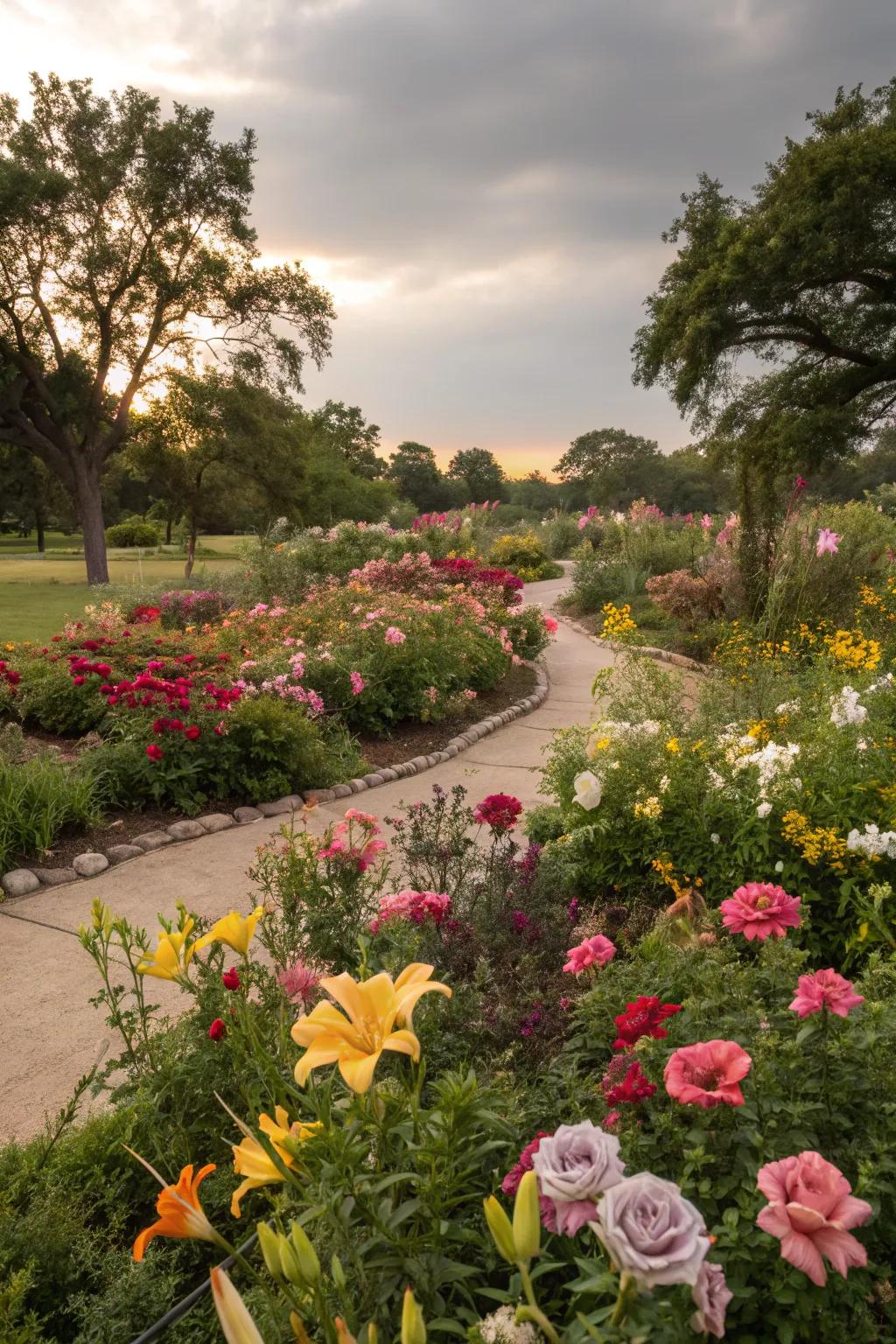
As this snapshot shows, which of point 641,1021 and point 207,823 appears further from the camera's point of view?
point 207,823

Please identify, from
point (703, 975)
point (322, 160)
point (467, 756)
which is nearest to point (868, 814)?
point (703, 975)

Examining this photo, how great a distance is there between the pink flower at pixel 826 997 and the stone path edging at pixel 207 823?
73.1 inches

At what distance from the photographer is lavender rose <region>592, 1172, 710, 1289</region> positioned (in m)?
0.84

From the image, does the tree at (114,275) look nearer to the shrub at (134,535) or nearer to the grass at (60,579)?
the grass at (60,579)

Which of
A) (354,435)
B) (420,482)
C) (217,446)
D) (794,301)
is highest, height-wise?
(354,435)

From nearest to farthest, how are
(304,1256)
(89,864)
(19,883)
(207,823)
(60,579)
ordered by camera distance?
(304,1256)
(19,883)
(89,864)
(207,823)
(60,579)

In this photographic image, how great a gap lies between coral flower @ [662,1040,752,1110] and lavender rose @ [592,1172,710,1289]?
0.32 metres

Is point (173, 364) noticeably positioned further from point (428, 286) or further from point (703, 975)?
point (703, 975)

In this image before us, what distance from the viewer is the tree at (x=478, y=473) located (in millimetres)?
63312

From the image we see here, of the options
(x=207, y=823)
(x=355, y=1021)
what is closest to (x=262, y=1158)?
(x=355, y=1021)

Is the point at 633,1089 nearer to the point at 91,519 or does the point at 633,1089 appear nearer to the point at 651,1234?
the point at 651,1234

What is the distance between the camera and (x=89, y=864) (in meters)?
4.45

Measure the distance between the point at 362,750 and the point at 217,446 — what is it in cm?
1908

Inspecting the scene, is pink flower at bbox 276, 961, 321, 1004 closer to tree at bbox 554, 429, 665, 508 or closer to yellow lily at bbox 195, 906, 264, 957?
yellow lily at bbox 195, 906, 264, 957
